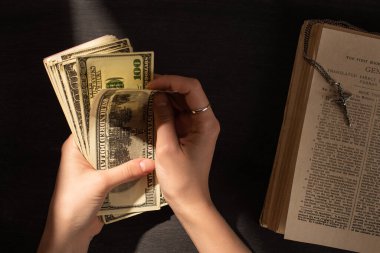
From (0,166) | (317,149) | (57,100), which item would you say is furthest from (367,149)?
(0,166)

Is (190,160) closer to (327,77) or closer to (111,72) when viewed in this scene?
(111,72)

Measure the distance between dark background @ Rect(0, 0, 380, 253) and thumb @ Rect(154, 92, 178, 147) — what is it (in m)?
0.12

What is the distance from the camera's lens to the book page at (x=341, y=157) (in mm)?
806

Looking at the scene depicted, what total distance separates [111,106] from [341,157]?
0.46 m

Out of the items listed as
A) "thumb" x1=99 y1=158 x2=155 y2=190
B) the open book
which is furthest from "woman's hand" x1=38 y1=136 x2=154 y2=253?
the open book

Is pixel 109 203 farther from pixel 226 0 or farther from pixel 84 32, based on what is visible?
pixel 226 0

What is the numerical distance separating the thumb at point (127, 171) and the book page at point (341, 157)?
30 cm

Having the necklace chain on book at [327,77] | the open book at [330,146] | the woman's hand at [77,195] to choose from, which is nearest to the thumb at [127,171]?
the woman's hand at [77,195]

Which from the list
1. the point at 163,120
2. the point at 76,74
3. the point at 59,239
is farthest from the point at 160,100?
the point at 59,239

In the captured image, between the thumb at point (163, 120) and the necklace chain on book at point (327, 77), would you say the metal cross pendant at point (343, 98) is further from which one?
the thumb at point (163, 120)

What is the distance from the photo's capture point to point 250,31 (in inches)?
32.7

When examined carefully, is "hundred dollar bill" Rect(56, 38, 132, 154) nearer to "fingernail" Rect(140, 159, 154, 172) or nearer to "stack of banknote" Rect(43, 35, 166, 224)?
"stack of banknote" Rect(43, 35, 166, 224)

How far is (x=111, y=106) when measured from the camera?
2.42 feet

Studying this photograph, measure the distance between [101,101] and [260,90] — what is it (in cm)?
32
